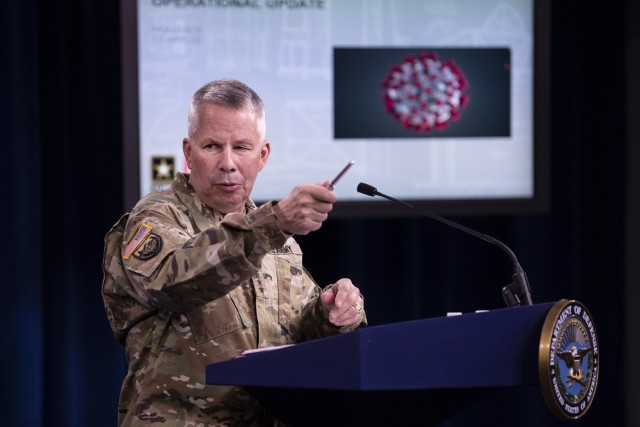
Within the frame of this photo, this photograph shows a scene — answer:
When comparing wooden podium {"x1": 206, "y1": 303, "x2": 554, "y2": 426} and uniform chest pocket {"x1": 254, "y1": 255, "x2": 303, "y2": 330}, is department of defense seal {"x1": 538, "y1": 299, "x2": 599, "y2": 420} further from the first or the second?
uniform chest pocket {"x1": 254, "y1": 255, "x2": 303, "y2": 330}

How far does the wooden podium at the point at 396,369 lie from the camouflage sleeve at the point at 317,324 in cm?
34

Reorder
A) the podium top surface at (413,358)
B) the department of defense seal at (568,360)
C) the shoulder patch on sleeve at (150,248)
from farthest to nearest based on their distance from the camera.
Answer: the shoulder patch on sleeve at (150,248) < the department of defense seal at (568,360) < the podium top surface at (413,358)

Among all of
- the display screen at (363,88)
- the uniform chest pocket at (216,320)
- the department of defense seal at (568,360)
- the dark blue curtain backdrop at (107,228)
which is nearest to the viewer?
the department of defense seal at (568,360)

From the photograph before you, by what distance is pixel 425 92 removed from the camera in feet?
12.9

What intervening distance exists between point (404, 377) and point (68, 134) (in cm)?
276

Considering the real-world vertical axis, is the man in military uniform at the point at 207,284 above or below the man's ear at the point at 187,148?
below

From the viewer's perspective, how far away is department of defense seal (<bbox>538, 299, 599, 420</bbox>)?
5.28ft

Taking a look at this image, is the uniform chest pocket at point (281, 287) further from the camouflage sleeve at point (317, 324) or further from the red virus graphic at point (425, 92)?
the red virus graphic at point (425, 92)

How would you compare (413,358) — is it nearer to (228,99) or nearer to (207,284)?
(207,284)

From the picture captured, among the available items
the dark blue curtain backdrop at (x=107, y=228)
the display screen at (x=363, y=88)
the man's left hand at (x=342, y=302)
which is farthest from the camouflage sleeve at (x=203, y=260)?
the dark blue curtain backdrop at (x=107, y=228)

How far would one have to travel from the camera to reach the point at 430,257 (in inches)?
172

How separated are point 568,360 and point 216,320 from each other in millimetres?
682

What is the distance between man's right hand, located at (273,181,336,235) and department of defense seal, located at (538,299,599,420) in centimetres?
42

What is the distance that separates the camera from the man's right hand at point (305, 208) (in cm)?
161
